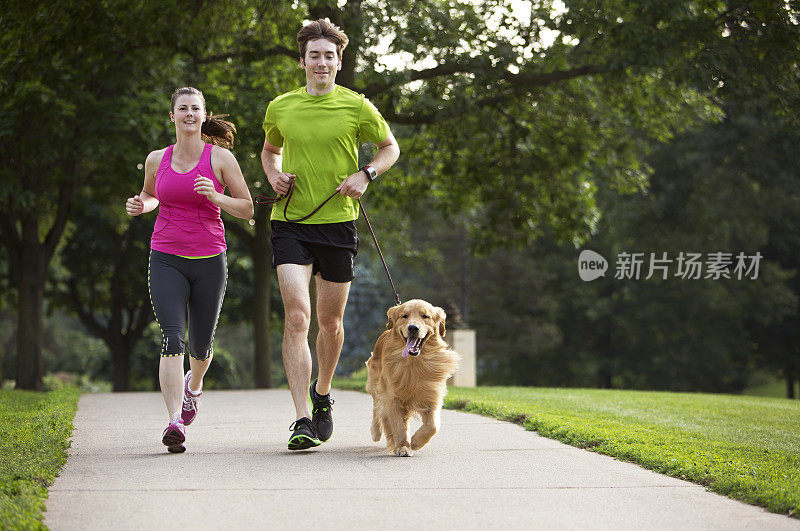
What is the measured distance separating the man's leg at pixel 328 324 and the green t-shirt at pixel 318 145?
473mm

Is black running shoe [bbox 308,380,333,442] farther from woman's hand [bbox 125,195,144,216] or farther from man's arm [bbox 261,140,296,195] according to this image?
woman's hand [bbox 125,195,144,216]

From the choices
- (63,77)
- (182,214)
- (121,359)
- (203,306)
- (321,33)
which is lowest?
(121,359)

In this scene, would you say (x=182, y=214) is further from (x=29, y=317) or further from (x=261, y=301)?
(x=261, y=301)

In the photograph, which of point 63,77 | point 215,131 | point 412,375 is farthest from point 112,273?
point 412,375

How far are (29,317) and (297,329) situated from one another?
44.3ft

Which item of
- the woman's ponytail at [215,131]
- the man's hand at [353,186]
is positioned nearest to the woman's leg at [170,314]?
the woman's ponytail at [215,131]

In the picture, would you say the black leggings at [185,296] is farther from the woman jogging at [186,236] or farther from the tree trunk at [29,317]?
the tree trunk at [29,317]

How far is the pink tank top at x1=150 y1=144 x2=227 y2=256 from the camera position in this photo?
6301 mm

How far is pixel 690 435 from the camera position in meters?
7.70

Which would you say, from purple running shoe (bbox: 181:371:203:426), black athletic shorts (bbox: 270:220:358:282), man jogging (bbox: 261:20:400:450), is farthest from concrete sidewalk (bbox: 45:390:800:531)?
black athletic shorts (bbox: 270:220:358:282)

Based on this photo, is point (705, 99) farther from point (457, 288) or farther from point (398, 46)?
point (457, 288)

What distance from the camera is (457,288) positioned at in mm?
45344

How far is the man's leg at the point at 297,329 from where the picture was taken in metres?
6.20

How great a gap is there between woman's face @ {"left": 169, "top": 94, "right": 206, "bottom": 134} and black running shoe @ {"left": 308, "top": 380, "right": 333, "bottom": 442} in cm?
189
